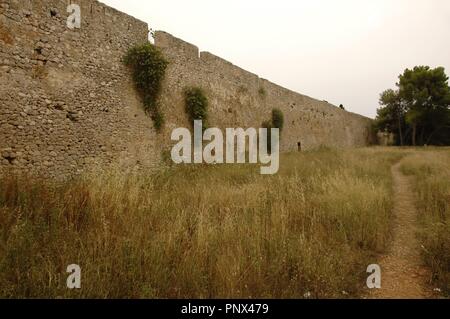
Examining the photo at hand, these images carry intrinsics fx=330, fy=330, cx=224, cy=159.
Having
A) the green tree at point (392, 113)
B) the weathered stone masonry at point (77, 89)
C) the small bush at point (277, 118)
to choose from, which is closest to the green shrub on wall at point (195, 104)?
the weathered stone masonry at point (77, 89)

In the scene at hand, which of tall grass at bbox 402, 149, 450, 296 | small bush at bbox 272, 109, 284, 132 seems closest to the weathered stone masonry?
small bush at bbox 272, 109, 284, 132

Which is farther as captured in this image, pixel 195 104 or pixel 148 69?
pixel 195 104

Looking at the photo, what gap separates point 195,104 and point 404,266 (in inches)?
370

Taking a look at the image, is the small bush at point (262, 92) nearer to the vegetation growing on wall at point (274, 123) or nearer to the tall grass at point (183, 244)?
the vegetation growing on wall at point (274, 123)

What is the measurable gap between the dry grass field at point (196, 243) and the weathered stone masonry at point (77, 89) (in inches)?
85.0

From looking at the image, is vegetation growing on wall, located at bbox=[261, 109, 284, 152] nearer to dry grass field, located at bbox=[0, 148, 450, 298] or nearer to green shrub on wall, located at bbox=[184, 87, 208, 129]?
green shrub on wall, located at bbox=[184, 87, 208, 129]

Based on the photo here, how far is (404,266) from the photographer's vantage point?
414 cm

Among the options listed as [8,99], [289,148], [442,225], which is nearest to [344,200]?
[442,225]

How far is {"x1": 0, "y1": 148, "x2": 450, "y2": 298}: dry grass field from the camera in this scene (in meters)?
3.22

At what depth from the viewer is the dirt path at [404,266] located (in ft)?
11.5

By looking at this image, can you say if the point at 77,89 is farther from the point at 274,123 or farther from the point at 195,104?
the point at 274,123

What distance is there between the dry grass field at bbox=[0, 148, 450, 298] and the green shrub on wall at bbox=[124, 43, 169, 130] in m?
5.11

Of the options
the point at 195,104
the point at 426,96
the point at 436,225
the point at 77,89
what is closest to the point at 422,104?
the point at 426,96
